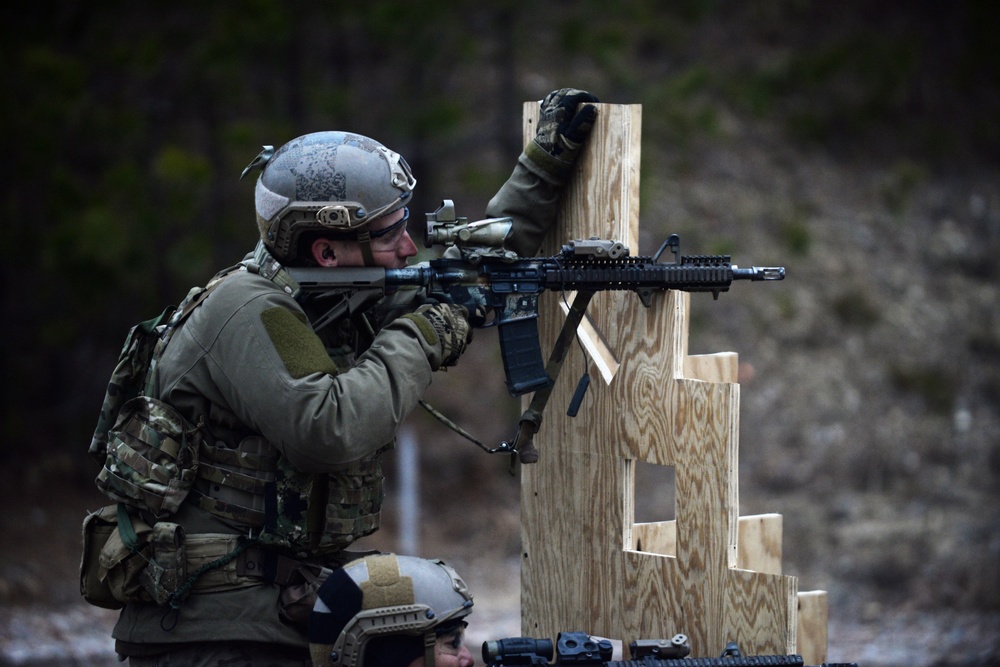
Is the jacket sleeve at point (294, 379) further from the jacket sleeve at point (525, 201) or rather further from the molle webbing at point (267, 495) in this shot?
the jacket sleeve at point (525, 201)

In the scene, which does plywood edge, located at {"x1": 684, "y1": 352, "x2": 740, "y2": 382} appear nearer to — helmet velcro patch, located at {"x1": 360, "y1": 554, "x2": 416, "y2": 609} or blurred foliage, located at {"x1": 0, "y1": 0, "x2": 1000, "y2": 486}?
helmet velcro patch, located at {"x1": 360, "y1": 554, "x2": 416, "y2": 609}

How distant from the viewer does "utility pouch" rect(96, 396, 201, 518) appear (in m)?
3.58

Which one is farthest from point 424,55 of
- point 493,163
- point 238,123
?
point 493,163

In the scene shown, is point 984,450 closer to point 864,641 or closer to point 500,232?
point 864,641

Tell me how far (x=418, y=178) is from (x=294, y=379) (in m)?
Result: 5.66

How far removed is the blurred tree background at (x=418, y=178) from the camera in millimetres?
7961

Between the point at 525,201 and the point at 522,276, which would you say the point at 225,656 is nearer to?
the point at 522,276

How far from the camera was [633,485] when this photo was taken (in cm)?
416

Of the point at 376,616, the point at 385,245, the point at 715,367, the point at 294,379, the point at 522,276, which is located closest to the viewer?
the point at 376,616

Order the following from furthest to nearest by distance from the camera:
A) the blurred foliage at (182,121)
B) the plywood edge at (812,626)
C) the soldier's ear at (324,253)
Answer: the blurred foliage at (182,121)
the plywood edge at (812,626)
the soldier's ear at (324,253)

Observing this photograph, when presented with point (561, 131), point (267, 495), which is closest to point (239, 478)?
point (267, 495)

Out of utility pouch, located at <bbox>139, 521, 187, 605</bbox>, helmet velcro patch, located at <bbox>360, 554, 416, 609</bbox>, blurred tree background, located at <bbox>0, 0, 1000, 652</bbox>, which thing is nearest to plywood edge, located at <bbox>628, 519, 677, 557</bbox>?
helmet velcro patch, located at <bbox>360, 554, 416, 609</bbox>

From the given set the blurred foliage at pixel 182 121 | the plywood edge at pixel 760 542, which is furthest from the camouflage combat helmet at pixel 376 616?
the blurred foliage at pixel 182 121

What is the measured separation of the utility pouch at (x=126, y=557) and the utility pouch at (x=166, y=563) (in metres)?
0.05
